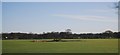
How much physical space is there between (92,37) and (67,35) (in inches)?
173

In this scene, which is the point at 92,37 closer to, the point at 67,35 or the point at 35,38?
the point at 67,35

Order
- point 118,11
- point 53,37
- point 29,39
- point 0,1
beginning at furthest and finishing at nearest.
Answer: point 29,39
point 53,37
point 118,11
point 0,1

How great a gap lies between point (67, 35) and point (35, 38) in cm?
522

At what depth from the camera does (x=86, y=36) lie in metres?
39.2

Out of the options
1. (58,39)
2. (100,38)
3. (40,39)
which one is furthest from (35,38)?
(100,38)

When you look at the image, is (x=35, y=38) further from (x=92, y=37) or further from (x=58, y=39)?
(x=92, y=37)

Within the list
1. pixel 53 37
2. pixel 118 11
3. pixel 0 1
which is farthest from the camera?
pixel 53 37

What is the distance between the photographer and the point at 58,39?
127 ft

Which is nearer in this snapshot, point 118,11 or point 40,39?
point 118,11

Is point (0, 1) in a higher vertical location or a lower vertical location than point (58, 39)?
higher

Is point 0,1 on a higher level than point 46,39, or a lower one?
higher

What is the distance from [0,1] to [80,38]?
26002 mm

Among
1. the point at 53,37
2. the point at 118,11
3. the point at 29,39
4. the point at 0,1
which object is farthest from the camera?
the point at 29,39

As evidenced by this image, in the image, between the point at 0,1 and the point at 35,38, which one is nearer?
the point at 0,1
